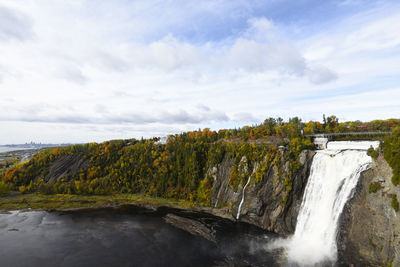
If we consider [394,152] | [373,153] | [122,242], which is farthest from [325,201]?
[122,242]

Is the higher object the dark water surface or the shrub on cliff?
the shrub on cliff

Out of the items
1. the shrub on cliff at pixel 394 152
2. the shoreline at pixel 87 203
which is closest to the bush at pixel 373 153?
the shrub on cliff at pixel 394 152

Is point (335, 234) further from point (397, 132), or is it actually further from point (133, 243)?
point (133, 243)

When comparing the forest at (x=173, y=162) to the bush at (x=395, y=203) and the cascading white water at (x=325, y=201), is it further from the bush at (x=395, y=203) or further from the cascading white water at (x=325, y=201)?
the bush at (x=395, y=203)

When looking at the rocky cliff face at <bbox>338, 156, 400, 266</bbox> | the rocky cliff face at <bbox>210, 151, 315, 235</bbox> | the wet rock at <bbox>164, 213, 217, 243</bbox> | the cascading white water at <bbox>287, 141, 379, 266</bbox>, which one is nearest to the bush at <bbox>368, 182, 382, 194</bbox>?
the rocky cliff face at <bbox>338, 156, 400, 266</bbox>

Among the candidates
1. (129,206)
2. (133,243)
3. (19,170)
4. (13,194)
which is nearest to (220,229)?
(133,243)

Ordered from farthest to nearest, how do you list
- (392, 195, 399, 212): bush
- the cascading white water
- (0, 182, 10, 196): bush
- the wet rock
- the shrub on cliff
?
(0, 182, 10, 196): bush < the wet rock < the cascading white water < the shrub on cliff < (392, 195, 399, 212): bush

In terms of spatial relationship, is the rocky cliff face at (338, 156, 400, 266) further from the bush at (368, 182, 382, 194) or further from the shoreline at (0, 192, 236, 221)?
the shoreline at (0, 192, 236, 221)

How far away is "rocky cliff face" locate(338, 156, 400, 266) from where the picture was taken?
39044 millimetres

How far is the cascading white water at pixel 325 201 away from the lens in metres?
46.3

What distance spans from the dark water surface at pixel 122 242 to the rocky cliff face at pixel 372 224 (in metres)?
17.7

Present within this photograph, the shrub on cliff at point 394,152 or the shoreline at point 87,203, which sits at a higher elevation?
the shrub on cliff at point 394,152

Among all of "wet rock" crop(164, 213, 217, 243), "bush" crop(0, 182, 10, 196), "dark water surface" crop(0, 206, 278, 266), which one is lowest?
"wet rock" crop(164, 213, 217, 243)

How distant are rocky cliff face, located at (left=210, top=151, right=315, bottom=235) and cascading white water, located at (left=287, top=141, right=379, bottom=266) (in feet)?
9.26
